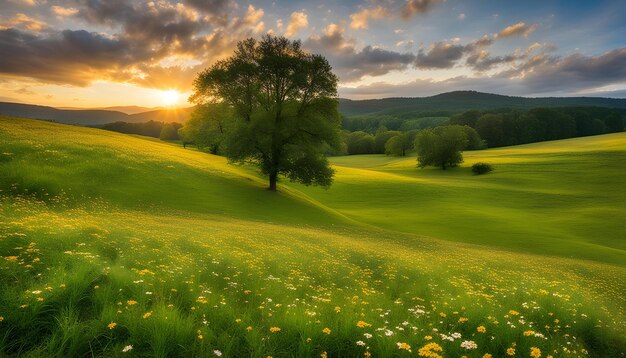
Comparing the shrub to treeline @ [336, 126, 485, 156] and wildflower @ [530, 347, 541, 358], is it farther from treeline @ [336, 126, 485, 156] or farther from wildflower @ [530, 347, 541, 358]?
wildflower @ [530, 347, 541, 358]

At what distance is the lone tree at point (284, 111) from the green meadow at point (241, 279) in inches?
218

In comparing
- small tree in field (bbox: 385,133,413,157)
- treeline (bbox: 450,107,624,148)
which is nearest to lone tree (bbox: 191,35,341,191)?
small tree in field (bbox: 385,133,413,157)

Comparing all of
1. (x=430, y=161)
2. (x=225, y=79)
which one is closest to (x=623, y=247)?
(x=225, y=79)

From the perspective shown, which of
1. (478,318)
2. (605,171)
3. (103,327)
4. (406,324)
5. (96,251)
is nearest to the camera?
(103,327)

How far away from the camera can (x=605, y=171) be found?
6825cm

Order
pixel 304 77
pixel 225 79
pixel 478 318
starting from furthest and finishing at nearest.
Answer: pixel 225 79
pixel 304 77
pixel 478 318

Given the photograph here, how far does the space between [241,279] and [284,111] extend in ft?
115

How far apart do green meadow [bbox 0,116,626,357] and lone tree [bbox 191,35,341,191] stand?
18.2ft

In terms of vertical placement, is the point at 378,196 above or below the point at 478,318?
below

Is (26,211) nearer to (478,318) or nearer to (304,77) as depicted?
(478,318)

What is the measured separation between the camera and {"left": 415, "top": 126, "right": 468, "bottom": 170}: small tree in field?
9631 centimetres

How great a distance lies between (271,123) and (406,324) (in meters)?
36.3

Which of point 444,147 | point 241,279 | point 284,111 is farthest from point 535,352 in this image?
point 444,147

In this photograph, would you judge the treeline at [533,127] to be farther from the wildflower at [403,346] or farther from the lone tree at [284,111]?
the wildflower at [403,346]
